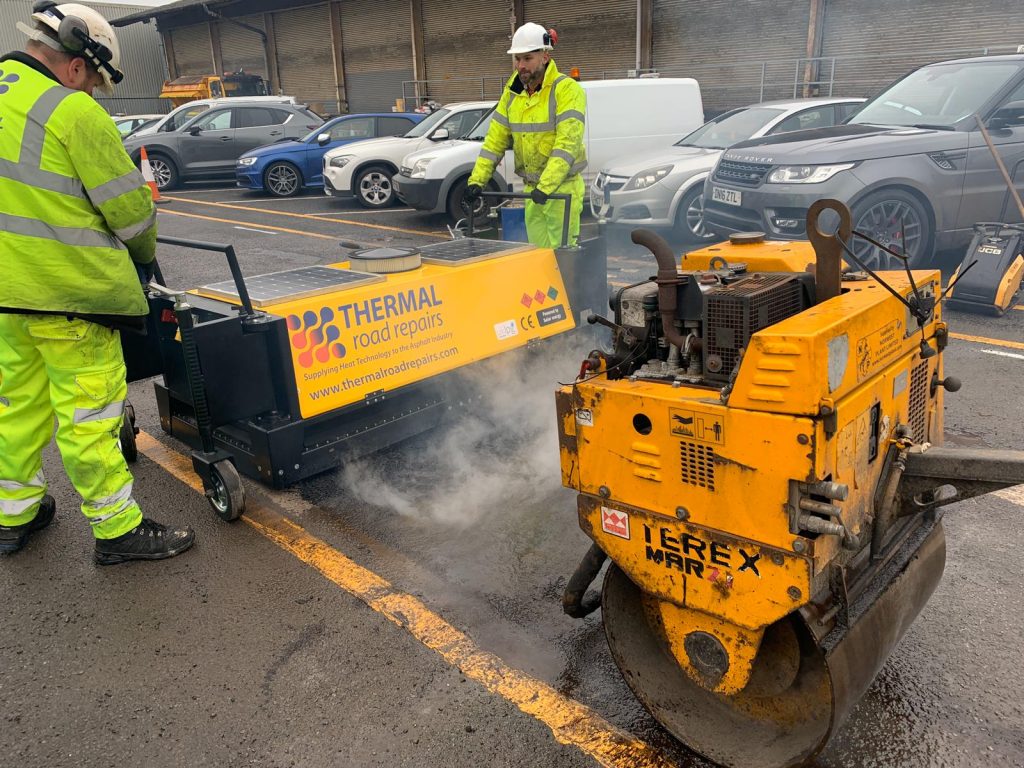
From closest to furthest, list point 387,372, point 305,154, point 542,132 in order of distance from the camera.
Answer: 1. point 387,372
2. point 542,132
3. point 305,154

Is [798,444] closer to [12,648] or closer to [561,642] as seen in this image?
[561,642]

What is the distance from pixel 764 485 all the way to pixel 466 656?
1398mm

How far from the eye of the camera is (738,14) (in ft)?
54.7

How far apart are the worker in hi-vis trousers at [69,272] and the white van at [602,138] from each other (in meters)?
7.89

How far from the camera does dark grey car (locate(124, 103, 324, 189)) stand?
16.7 meters

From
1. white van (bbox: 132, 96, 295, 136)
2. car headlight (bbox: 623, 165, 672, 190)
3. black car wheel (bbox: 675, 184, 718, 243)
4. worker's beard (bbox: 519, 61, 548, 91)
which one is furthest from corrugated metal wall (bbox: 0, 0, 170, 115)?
worker's beard (bbox: 519, 61, 548, 91)

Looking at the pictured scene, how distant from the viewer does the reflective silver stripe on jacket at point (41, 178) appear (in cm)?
303

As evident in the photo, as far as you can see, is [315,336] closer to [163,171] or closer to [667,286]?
[667,286]

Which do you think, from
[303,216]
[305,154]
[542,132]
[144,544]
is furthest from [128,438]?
[305,154]

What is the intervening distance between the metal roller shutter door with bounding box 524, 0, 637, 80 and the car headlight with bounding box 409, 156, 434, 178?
898cm

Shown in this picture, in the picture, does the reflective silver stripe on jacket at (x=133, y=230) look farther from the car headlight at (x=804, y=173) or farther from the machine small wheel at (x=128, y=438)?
the car headlight at (x=804, y=173)

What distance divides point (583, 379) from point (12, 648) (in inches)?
93.4

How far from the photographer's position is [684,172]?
30.5 feet

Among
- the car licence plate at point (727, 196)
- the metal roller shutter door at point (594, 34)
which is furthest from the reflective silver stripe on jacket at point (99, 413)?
the metal roller shutter door at point (594, 34)
